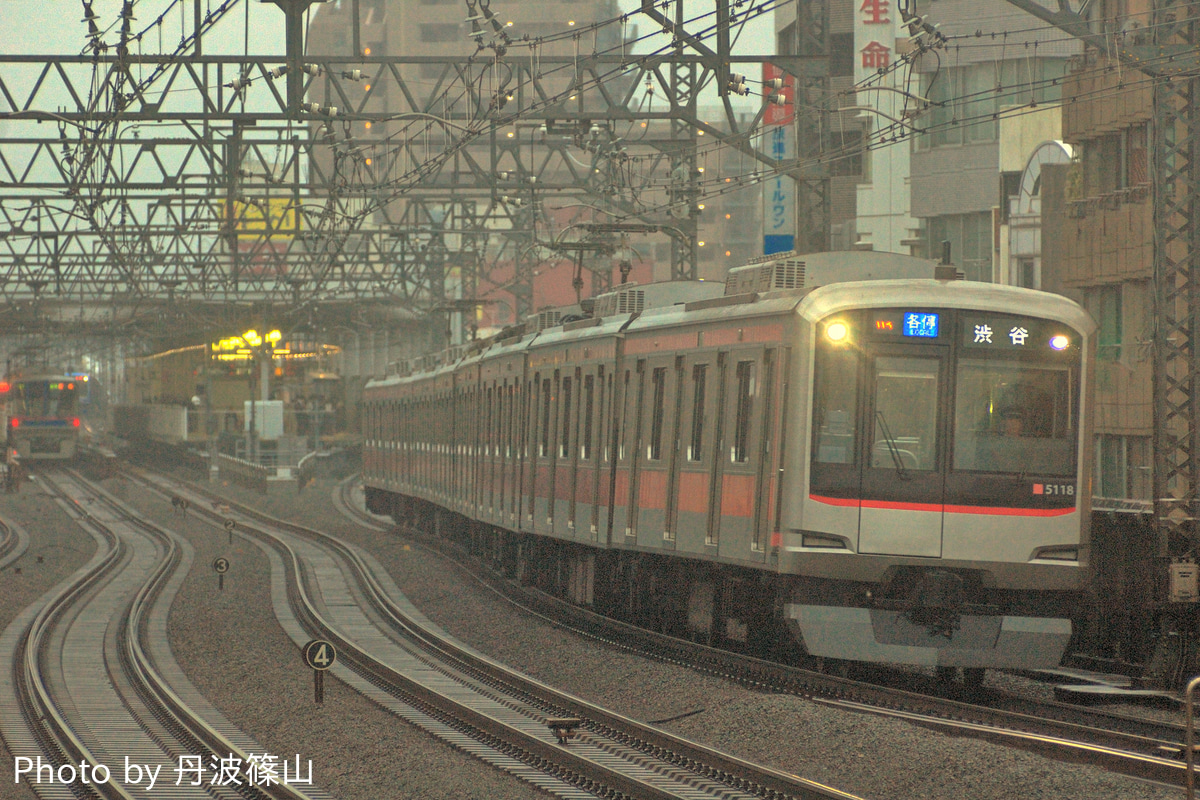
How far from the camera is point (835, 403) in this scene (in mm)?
13227

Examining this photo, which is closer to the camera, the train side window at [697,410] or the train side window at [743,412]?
the train side window at [743,412]

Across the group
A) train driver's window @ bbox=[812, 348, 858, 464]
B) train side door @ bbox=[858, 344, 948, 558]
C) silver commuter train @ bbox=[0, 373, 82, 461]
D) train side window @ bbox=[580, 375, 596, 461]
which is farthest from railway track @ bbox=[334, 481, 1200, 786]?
silver commuter train @ bbox=[0, 373, 82, 461]

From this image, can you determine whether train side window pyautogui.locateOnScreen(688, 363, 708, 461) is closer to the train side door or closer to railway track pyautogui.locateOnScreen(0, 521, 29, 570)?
the train side door

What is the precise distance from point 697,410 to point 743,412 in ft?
3.99

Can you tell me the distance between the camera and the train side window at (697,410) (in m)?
15.6

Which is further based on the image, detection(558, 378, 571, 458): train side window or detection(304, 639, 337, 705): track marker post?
detection(558, 378, 571, 458): train side window

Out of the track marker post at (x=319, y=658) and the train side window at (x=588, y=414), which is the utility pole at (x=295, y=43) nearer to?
the train side window at (x=588, y=414)

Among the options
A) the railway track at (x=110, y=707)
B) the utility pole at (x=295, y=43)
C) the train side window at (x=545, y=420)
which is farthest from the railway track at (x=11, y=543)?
the train side window at (x=545, y=420)

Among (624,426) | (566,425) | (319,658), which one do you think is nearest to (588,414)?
(566,425)

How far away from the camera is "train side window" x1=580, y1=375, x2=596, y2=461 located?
1914 cm

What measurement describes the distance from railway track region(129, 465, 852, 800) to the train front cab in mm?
2034

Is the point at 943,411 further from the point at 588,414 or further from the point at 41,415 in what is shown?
the point at 41,415

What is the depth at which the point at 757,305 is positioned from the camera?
14.5 m

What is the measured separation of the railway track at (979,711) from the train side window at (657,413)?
6.30 ft
